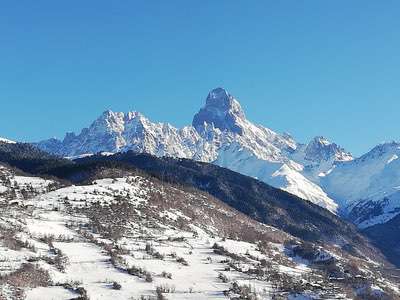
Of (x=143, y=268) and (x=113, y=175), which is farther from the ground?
(x=113, y=175)

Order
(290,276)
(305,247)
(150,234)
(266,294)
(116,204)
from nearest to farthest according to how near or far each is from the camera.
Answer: (266,294), (290,276), (150,234), (116,204), (305,247)

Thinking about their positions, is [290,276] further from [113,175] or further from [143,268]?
[113,175]

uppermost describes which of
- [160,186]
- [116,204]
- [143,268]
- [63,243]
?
[160,186]

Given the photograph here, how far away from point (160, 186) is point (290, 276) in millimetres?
81754

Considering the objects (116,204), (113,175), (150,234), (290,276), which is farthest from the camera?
(113,175)

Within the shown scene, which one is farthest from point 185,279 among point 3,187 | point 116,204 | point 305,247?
point 305,247

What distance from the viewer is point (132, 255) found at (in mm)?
99875

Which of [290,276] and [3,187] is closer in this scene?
[290,276]

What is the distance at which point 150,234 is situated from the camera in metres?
125

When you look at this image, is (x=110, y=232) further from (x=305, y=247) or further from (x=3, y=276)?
(x=305, y=247)

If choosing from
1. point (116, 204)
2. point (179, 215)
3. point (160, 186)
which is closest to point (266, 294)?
point (116, 204)

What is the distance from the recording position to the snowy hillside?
79625mm

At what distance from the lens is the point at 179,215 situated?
519 ft

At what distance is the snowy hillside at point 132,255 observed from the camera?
3135 inches
